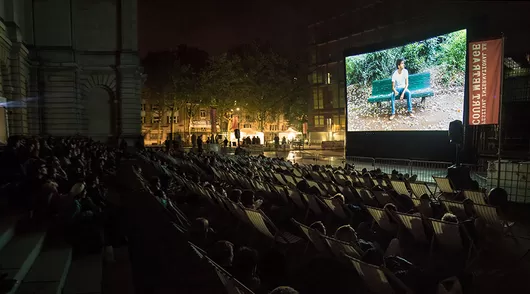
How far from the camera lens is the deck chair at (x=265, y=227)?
628 centimetres

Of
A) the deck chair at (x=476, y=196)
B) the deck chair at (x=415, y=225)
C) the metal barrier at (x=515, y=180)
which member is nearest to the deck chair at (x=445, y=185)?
the deck chair at (x=476, y=196)

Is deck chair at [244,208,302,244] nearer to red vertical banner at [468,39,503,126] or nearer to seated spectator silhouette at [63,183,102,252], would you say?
seated spectator silhouette at [63,183,102,252]

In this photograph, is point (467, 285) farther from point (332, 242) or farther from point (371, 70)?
point (371, 70)

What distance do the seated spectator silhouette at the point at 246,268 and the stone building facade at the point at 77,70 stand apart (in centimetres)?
2907

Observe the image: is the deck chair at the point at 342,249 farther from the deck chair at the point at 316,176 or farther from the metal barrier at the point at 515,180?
the metal barrier at the point at 515,180

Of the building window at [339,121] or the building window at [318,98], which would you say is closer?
the building window at [339,121]

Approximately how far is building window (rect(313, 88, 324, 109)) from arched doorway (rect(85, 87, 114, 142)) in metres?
41.2

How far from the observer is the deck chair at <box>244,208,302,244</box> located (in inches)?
247

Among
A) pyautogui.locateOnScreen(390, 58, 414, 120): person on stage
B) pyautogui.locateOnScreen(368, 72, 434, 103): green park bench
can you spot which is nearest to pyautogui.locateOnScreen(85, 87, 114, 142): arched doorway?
pyautogui.locateOnScreen(368, 72, 434, 103): green park bench

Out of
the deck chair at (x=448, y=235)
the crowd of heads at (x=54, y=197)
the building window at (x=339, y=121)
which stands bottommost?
the deck chair at (x=448, y=235)

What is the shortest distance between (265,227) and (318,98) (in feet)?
217

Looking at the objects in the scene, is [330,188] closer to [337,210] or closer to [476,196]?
[337,210]

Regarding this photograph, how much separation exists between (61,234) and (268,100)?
4837cm

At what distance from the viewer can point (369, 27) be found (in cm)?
6091
